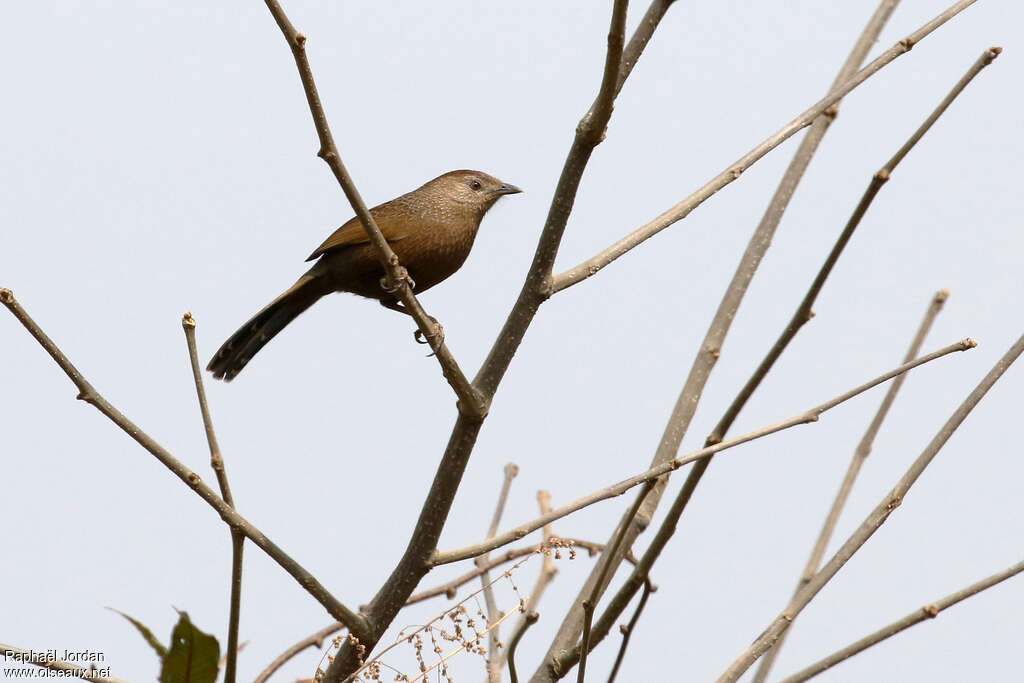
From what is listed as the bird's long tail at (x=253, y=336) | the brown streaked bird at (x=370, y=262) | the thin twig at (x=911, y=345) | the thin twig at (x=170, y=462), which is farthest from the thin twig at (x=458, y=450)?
the bird's long tail at (x=253, y=336)

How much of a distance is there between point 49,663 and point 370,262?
343cm

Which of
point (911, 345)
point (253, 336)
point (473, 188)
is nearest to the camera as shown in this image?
point (911, 345)

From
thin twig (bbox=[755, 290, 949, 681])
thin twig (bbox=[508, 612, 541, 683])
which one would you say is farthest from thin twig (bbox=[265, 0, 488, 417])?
thin twig (bbox=[755, 290, 949, 681])

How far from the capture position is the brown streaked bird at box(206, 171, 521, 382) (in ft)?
18.2

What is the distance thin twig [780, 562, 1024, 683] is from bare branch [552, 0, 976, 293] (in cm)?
109

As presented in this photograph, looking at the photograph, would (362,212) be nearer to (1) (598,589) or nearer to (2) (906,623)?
(1) (598,589)

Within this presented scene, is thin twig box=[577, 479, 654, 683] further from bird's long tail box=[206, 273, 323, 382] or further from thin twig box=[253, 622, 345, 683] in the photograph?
bird's long tail box=[206, 273, 323, 382]

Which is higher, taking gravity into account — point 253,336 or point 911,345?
point 253,336

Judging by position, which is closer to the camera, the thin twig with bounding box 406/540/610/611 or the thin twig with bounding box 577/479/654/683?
the thin twig with bounding box 577/479/654/683

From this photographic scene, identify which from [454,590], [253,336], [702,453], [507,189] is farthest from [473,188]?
[702,453]

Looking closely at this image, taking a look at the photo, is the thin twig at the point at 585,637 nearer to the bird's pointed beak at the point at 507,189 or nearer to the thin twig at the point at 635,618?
the thin twig at the point at 635,618

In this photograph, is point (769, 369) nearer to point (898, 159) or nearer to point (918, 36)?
point (898, 159)

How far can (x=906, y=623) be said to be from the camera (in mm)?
2506

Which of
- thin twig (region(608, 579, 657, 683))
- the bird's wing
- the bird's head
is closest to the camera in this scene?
thin twig (region(608, 579, 657, 683))
